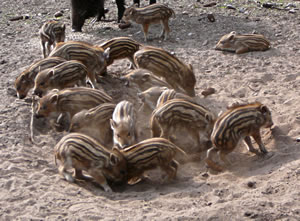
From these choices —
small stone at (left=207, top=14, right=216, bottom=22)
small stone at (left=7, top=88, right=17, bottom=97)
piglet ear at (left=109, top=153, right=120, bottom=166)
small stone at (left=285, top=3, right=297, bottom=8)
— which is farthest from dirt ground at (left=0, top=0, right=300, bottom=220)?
small stone at (left=285, top=3, right=297, bottom=8)

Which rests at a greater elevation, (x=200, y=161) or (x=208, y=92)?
(x=208, y=92)

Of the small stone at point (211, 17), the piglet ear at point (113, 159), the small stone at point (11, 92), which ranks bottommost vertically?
the small stone at point (11, 92)

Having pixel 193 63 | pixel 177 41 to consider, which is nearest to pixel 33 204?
pixel 193 63

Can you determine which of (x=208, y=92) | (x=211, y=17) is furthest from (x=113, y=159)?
(x=211, y=17)

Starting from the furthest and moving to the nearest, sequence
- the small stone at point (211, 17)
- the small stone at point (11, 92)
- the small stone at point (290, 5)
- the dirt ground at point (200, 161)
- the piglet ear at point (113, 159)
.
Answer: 1. the small stone at point (290, 5)
2. the small stone at point (211, 17)
3. the small stone at point (11, 92)
4. the piglet ear at point (113, 159)
5. the dirt ground at point (200, 161)

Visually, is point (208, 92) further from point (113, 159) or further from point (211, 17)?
point (211, 17)

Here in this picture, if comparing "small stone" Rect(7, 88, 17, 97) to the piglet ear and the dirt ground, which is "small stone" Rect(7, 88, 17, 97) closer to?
the dirt ground

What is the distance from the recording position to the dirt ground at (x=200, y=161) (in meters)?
4.37

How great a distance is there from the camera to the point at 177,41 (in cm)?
951

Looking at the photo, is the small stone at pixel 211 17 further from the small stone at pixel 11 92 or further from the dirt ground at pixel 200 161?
the small stone at pixel 11 92

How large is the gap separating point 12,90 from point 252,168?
376cm

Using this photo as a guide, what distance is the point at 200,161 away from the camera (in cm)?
581

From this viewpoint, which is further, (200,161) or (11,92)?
(11,92)

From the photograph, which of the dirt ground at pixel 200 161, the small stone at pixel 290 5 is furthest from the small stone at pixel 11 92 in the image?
the small stone at pixel 290 5
